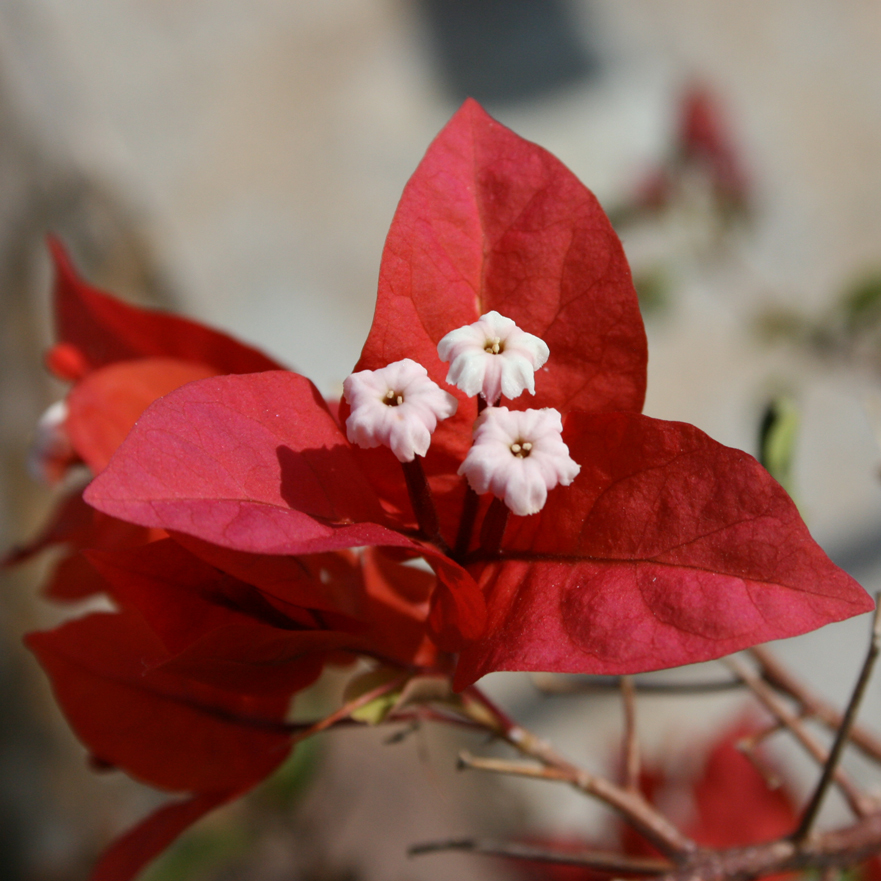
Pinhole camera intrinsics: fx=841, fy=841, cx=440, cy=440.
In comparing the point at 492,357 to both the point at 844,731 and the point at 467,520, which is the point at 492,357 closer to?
the point at 467,520

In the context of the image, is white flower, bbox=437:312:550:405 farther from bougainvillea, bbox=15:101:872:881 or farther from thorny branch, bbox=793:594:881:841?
thorny branch, bbox=793:594:881:841

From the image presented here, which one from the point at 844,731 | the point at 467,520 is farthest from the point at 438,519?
the point at 844,731

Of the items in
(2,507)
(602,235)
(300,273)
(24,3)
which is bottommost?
(602,235)

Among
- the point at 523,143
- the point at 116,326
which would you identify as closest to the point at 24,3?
the point at 116,326

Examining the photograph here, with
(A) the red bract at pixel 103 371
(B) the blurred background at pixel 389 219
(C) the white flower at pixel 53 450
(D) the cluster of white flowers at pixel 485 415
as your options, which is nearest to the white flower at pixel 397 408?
(D) the cluster of white flowers at pixel 485 415

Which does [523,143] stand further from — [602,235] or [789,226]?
[789,226]

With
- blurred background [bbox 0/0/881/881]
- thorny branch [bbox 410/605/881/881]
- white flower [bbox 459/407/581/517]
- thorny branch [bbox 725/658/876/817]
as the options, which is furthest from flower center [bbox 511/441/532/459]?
blurred background [bbox 0/0/881/881]
